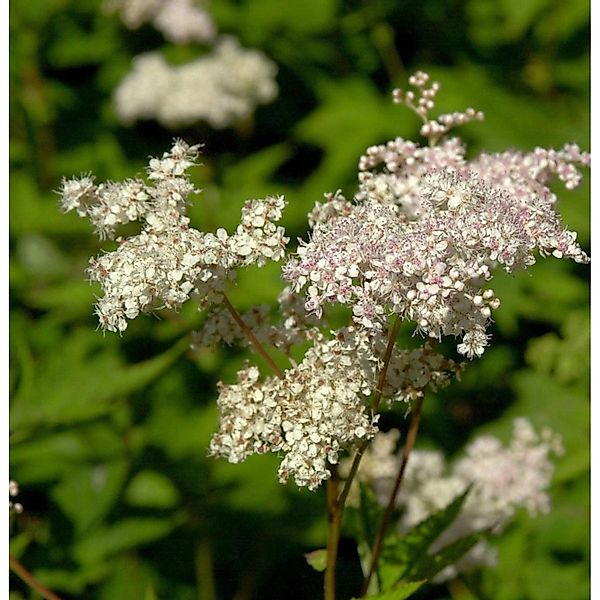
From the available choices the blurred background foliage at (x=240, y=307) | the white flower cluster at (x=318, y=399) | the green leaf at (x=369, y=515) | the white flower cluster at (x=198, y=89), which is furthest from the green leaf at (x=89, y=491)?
the white flower cluster at (x=198, y=89)

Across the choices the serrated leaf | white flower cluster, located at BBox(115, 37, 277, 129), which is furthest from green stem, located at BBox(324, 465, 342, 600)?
white flower cluster, located at BBox(115, 37, 277, 129)

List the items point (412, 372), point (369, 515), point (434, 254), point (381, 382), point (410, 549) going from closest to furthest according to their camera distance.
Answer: point (434, 254)
point (381, 382)
point (412, 372)
point (410, 549)
point (369, 515)

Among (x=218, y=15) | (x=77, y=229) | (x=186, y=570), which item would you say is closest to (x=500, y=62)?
(x=218, y=15)

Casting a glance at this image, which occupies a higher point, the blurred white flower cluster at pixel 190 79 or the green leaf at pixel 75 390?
the blurred white flower cluster at pixel 190 79

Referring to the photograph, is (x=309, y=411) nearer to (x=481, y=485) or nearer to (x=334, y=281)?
(x=334, y=281)

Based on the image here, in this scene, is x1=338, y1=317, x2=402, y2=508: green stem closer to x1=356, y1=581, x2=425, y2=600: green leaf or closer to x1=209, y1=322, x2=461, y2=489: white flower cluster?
x1=209, y1=322, x2=461, y2=489: white flower cluster

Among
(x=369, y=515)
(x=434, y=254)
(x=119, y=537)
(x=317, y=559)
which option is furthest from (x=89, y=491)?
(x=434, y=254)

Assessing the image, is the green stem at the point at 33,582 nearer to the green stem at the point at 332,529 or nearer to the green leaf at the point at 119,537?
the green stem at the point at 332,529
